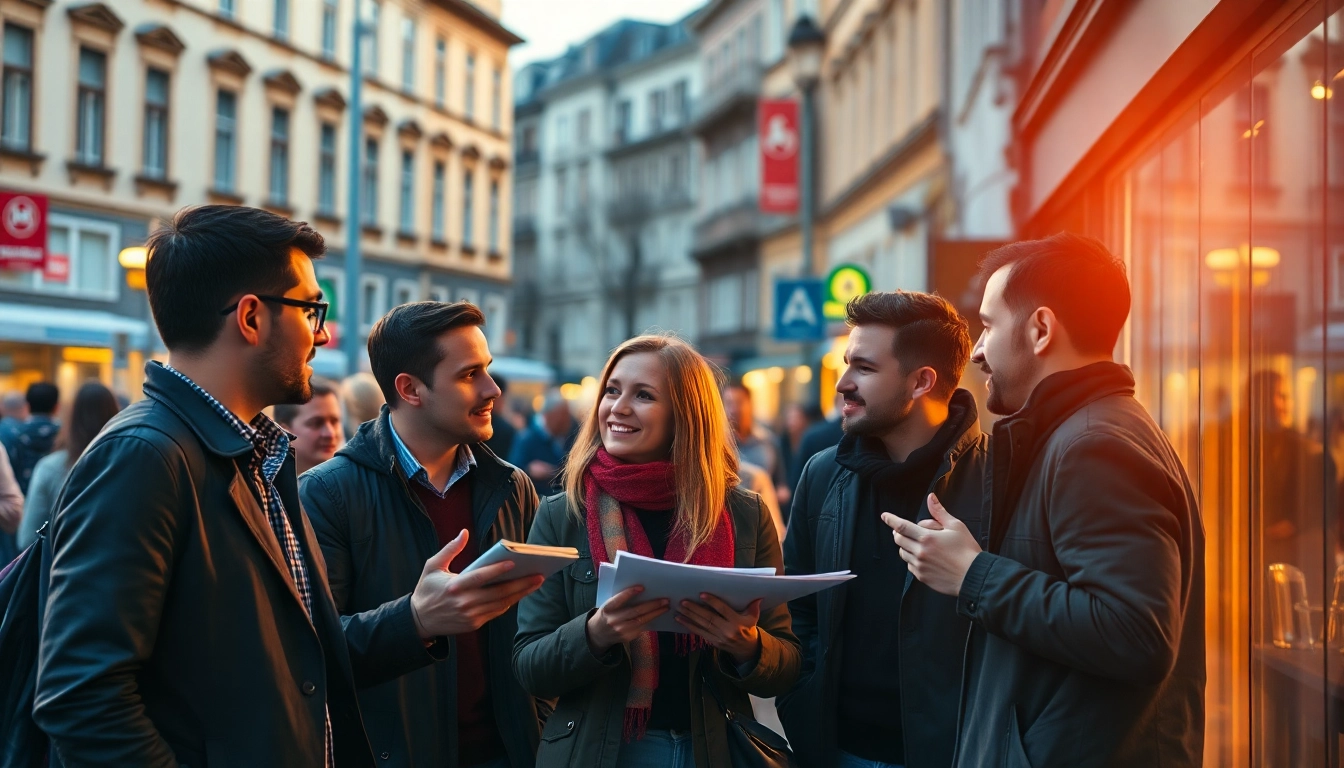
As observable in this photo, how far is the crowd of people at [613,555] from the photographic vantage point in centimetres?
265

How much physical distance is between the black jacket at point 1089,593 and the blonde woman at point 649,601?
0.73m

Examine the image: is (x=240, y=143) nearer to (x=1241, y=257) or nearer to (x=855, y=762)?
(x=1241, y=257)

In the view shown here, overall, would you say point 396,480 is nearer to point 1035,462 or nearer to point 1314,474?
point 1035,462

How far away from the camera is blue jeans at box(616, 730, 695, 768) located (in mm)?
3676

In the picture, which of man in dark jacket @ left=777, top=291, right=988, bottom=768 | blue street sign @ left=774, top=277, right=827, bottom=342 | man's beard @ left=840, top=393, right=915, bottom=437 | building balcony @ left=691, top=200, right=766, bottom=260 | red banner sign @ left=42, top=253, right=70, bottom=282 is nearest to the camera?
man in dark jacket @ left=777, top=291, right=988, bottom=768

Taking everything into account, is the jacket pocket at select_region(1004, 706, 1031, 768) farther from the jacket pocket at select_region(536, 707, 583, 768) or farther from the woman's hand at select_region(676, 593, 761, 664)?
the jacket pocket at select_region(536, 707, 583, 768)

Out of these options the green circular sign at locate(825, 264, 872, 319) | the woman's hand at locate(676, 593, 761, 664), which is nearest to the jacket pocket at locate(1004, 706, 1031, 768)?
the woman's hand at locate(676, 593, 761, 664)

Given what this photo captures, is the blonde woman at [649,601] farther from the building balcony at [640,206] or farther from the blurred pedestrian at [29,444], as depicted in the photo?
the building balcony at [640,206]

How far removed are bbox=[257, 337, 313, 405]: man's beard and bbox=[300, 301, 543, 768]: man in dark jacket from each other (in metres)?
0.97

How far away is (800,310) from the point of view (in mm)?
14891

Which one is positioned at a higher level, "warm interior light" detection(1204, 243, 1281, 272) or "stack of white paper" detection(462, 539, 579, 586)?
"warm interior light" detection(1204, 243, 1281, 272)

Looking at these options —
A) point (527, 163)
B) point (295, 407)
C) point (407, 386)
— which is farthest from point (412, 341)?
point (527, 163)

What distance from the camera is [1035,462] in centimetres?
310

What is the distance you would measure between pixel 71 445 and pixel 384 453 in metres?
3.27
